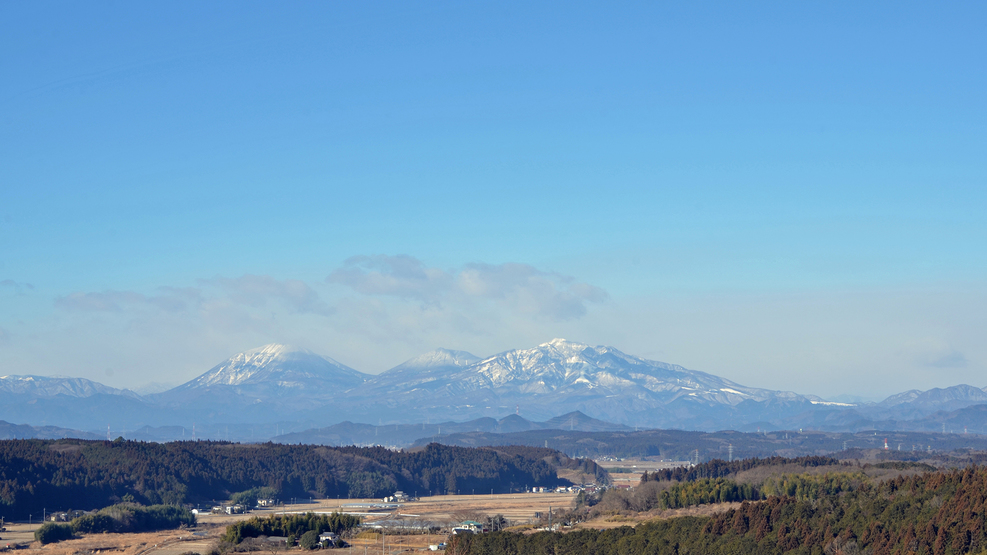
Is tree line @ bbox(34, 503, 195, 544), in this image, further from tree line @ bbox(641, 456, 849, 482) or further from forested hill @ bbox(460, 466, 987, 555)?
tree line @ bbox(641, 456, 849, 482)

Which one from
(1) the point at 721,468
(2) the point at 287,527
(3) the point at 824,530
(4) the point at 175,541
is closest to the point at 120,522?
(4) the point at 175,541

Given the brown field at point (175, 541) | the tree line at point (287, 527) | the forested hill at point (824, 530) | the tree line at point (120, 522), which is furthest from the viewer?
the tree line at point (120, 522)

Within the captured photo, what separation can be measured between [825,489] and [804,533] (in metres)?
58.0

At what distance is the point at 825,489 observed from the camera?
144 metres

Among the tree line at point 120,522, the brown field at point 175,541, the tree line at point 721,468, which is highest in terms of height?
the tree line at point 721,468

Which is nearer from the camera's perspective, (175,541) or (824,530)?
(824,530)

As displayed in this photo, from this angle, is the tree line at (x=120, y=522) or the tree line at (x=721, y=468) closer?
the tree line at (x=120, y=522)

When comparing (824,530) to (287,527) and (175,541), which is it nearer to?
(287,527)

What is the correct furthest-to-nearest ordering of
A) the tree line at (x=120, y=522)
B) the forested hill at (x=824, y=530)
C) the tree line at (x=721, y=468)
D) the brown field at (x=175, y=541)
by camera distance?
the tree line at (x=721, y=468)
the tree line at (x=120, y=522)
the brown field at (x=175, y=541)
the forested hill at (x=824, y=530)

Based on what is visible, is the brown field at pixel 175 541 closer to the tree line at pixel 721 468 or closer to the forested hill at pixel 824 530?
the forested hill at pixel 824 530

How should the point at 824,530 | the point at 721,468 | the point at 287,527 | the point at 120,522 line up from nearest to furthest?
the point at 824,530 < the point at 287,527 < the point at 120,522 < the point at 721,468

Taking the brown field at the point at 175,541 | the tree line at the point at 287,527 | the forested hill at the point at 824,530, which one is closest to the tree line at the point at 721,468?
the brown field at the point at 175,541

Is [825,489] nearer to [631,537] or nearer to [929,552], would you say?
[631,537]

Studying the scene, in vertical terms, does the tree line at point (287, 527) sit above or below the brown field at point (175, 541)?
above
